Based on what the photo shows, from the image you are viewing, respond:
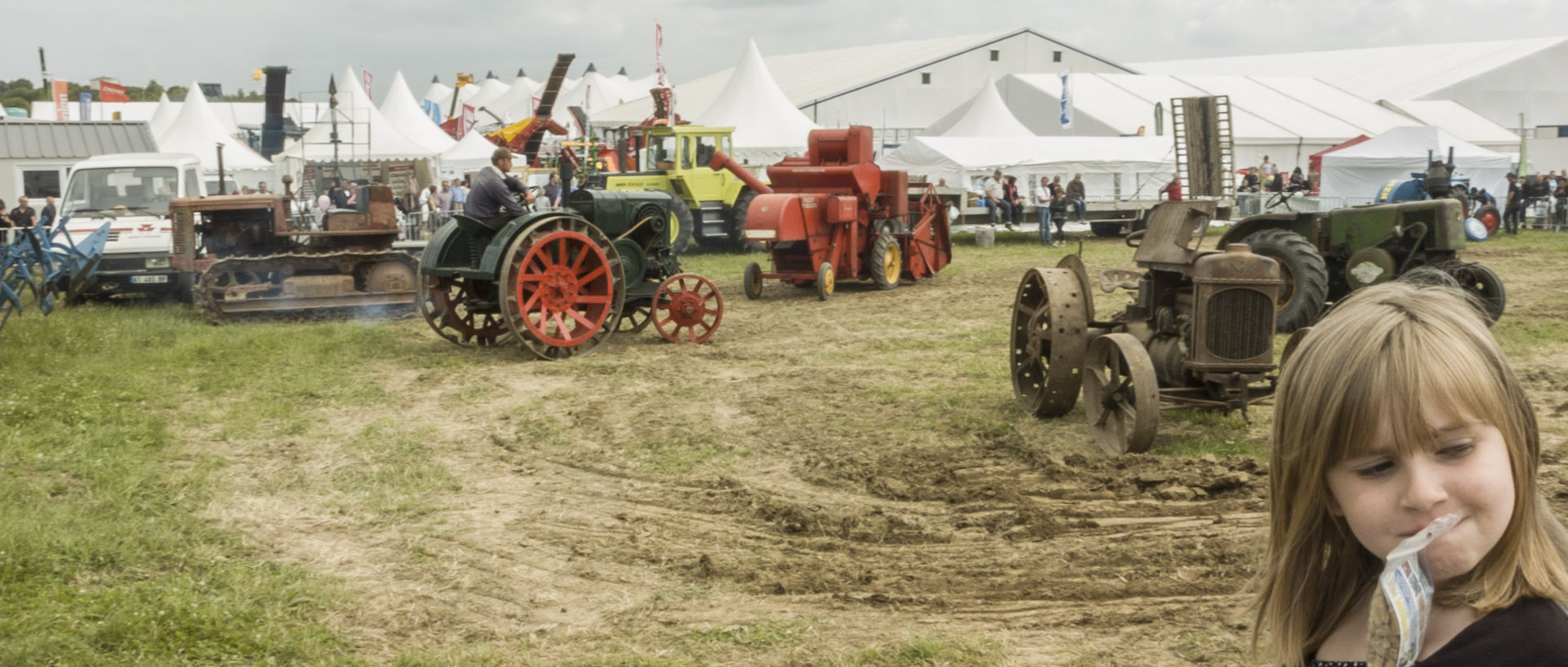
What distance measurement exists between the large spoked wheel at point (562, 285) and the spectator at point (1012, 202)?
618 inches

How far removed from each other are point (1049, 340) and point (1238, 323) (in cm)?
134

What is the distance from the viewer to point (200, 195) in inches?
629

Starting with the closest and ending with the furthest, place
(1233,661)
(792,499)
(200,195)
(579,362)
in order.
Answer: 1. (1233,661)
2. (792,499)
3. (579,362)
4. (200,195)

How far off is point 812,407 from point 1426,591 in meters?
7.79

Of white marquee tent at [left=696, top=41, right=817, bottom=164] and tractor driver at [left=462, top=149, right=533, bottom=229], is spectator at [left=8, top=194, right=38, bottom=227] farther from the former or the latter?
white marquee tent at [left=696, top=41, right=817, bottom=164]

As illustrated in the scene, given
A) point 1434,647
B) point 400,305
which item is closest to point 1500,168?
point 400,305

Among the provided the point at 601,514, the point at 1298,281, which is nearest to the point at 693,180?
the point at 1298,281

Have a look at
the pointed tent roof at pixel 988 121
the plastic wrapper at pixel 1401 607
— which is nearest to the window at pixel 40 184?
the pointed tent roof at pixel 988 121

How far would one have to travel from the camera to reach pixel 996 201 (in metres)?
26.0

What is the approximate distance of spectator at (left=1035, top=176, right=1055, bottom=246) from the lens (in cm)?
2467

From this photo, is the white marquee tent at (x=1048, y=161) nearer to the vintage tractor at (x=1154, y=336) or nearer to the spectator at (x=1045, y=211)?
the spectator at (x=1045, y=211)

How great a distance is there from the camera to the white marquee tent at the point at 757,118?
28000 millimetres

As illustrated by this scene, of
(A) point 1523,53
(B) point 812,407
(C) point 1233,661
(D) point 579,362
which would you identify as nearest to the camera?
(C) point 1233,661

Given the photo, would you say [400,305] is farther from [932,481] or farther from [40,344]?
[932,481]
